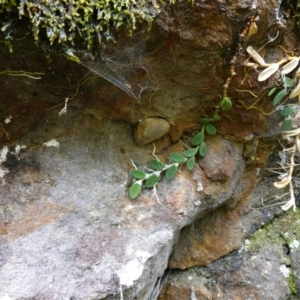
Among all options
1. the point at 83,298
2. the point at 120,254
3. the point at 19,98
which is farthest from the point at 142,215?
the point at 19,98

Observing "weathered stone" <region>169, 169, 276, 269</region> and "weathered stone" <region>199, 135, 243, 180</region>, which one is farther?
"weathered stone" <region>169, 169, 276, 269</region>

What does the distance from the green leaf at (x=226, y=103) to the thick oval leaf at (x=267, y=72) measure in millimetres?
80

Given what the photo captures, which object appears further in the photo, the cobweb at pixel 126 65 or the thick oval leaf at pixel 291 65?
the thick oval leaf at pixel 291 65

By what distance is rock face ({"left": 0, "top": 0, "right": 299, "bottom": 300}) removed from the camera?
Answer: 73cm

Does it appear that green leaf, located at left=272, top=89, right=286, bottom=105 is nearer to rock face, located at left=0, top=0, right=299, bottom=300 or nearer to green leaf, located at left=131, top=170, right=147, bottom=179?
rock face, located at left=0, top=0, right=299, bottom=300

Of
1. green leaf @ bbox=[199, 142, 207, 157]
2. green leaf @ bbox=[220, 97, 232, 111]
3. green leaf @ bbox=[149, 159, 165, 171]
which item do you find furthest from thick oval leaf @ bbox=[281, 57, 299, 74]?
green leaf @ bbox=[149, 159, 165, 171]

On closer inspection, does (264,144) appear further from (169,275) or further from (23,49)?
(23,49)

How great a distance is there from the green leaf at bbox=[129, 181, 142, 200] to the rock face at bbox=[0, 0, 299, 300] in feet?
0.07

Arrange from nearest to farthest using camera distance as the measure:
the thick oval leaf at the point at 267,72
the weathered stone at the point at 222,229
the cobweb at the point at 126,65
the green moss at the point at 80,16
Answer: the green moss at the point at 80,16, the cobweb at the point at 126,65, the thick oval leaf at the point at 267,72, the weathered stone at the point at 222,229

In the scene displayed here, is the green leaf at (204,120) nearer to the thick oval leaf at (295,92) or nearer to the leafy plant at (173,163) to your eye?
the leafy plant at (173,163)

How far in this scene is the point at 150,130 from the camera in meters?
0.89

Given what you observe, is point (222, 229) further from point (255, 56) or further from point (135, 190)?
point (255, 56)

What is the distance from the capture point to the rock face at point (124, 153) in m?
0.73

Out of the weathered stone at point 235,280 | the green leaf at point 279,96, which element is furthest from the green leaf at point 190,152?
the weathered stone at point 235,280
